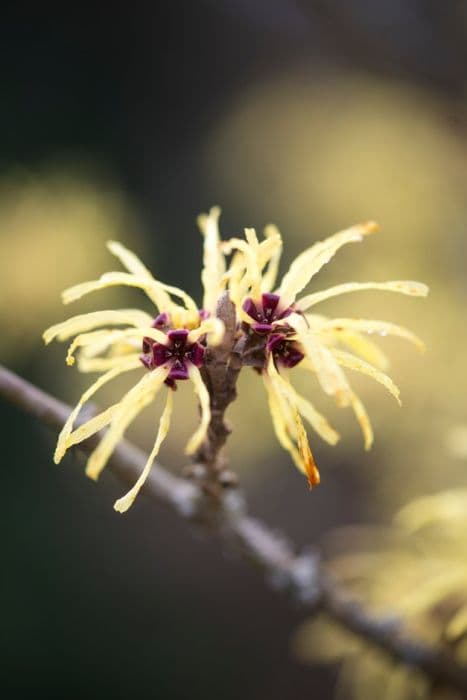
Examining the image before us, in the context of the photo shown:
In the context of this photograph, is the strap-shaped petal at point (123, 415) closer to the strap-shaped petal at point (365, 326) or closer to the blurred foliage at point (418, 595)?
the strap-shaped petal at point (365, 326)

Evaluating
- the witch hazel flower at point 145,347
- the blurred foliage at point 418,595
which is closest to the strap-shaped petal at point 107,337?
the witch hazel flower at point 145,347

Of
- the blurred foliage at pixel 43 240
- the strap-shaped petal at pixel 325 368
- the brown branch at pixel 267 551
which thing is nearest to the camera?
the strap-shaped petal at pixel 325 368

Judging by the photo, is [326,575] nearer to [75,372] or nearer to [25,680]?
[75,372]

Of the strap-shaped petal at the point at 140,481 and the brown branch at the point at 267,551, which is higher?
the brown branch at the point at 267,551

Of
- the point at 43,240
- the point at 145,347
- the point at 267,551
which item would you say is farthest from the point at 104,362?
the point at 43,240

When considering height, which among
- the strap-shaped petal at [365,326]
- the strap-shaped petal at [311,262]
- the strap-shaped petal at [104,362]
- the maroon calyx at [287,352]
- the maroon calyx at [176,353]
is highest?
the strap-shaped petal at [311,262]

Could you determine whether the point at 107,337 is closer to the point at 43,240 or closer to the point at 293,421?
the point at 293,421

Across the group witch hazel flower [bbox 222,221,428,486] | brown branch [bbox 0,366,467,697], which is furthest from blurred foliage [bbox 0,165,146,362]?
witch hazel flower [bbox 222,221,428,486]

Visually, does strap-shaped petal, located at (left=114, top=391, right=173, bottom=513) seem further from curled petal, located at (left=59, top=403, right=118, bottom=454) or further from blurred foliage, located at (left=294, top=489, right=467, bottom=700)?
blurred foliage, located at (left=294, top=489, right=467, bottom=700)
